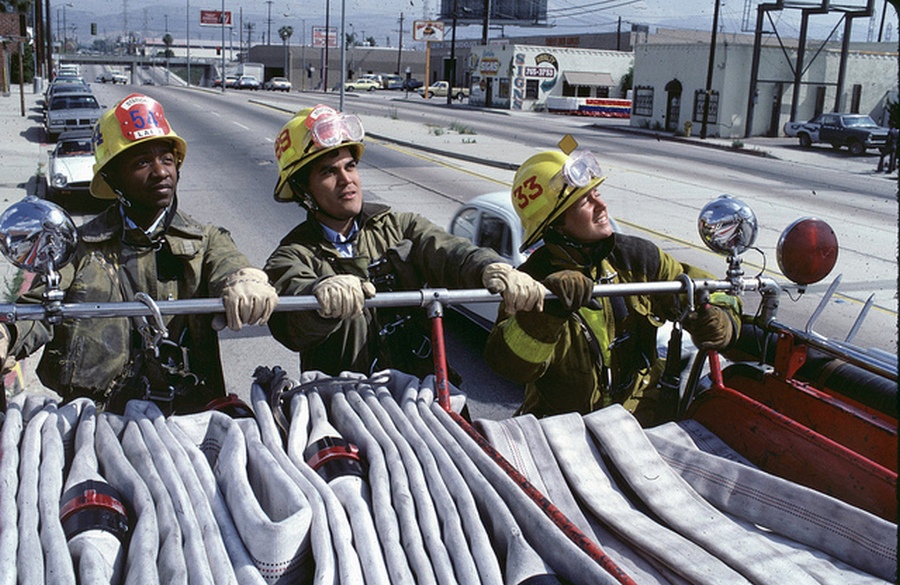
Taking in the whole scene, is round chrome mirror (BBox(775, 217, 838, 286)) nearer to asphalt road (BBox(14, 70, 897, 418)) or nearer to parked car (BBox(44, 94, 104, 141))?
asphalt road (BBox(14, 70, 897, 418))

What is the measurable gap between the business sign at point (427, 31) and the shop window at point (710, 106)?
1991 inches

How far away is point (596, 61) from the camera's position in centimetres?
6800

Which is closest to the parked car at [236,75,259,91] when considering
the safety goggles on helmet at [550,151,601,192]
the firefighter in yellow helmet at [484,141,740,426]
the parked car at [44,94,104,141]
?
the parked car at [44,94,104,141]

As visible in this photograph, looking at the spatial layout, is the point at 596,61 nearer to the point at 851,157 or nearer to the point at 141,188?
the point at 851,157

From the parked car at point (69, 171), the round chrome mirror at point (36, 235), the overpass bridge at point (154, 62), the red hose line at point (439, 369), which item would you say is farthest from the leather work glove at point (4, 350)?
the overpass bridge at point (154, 62)

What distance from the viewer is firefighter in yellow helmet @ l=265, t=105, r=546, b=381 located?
3.33 metres

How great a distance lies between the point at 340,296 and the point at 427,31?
90958 millimetres

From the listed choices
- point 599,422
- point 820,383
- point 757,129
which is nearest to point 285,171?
point 599,422

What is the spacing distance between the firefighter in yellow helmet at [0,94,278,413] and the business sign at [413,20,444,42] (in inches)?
3489

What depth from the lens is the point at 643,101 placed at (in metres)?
47.4

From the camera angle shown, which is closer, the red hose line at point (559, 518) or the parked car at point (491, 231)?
the red hose line at point (559, 518)

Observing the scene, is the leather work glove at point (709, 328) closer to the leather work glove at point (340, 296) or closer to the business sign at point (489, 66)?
the leather work glove at point (340, 296)

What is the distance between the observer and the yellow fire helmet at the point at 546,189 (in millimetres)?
3256

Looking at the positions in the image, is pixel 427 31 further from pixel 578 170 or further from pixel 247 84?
pixel 578 170
